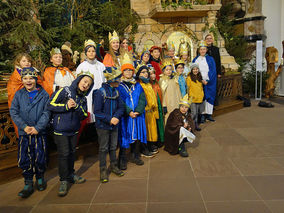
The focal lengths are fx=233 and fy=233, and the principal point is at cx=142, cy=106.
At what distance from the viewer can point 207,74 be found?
20.7 ft

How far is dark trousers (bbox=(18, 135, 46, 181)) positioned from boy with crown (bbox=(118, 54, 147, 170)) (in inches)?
45.8

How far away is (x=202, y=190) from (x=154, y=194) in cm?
62

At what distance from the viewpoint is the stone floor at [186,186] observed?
8.80 feet

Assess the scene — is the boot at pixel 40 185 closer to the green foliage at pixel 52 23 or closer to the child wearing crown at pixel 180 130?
the child wearing crown at pixel 180 130

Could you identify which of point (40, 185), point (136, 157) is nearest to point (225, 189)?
point (136, 157)

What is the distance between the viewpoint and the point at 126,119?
377cm

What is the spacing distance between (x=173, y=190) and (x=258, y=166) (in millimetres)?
1565

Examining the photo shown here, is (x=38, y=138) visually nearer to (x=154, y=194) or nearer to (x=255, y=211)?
(x=154, y=194)

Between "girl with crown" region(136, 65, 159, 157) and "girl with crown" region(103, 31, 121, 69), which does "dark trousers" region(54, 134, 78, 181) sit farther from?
"girl with crown" region(103, 31, 121, 69)

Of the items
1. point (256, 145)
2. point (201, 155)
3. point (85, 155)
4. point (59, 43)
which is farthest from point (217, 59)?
point (59, 43)

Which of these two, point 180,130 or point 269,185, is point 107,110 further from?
point 269,185

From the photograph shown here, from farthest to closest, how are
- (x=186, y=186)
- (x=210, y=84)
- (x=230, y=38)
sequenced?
(x=230, y=38) → (x=210, y=84) → (x=186, y=186)

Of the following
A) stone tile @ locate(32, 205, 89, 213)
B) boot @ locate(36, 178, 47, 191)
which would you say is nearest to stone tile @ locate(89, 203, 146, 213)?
stone tile @ locate(32, 205, 89, 213)

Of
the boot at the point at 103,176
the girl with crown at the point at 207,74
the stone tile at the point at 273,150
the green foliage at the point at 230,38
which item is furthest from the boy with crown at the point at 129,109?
the green foliage at the point at 230,38
